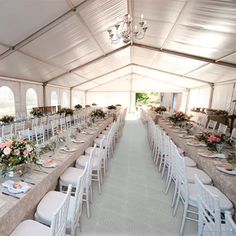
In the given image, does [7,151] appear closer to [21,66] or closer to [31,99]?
[21,66]

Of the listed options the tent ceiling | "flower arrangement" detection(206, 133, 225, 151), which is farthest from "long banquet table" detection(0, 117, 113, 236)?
the tent ceiling

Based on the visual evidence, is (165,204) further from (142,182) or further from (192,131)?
(192,131)

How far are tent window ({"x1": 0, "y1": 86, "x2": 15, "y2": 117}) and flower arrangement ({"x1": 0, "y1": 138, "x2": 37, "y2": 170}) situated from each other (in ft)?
21.9

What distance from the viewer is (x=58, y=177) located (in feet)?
8.39

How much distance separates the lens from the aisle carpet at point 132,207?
2359 millimetres

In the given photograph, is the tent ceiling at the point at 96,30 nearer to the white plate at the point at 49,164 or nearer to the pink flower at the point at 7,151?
the pink flower at the point at 7,151

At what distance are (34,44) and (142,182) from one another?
16.9 feet

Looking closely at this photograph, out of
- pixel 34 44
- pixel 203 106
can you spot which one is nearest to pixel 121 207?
pixel 34 44

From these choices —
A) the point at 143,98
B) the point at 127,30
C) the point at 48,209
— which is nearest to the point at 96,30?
the point at 127,30

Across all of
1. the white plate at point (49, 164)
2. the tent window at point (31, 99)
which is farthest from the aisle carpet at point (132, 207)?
the tent window at point (31, 99)

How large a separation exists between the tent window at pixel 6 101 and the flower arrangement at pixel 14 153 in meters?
6.67

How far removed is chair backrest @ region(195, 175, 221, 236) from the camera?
4.90ft

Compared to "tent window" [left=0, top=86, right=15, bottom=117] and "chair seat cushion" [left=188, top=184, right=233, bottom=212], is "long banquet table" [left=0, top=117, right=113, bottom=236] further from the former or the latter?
"tent window" [left=0, top=86, right=15, bottom=117]

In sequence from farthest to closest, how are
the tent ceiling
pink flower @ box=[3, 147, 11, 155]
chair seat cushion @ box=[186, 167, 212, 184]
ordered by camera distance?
the tent ceiling
chair seat cushion @ box=[186, 167, 212, 184]
pink flower @ box=[3, 147, 11, 155]
